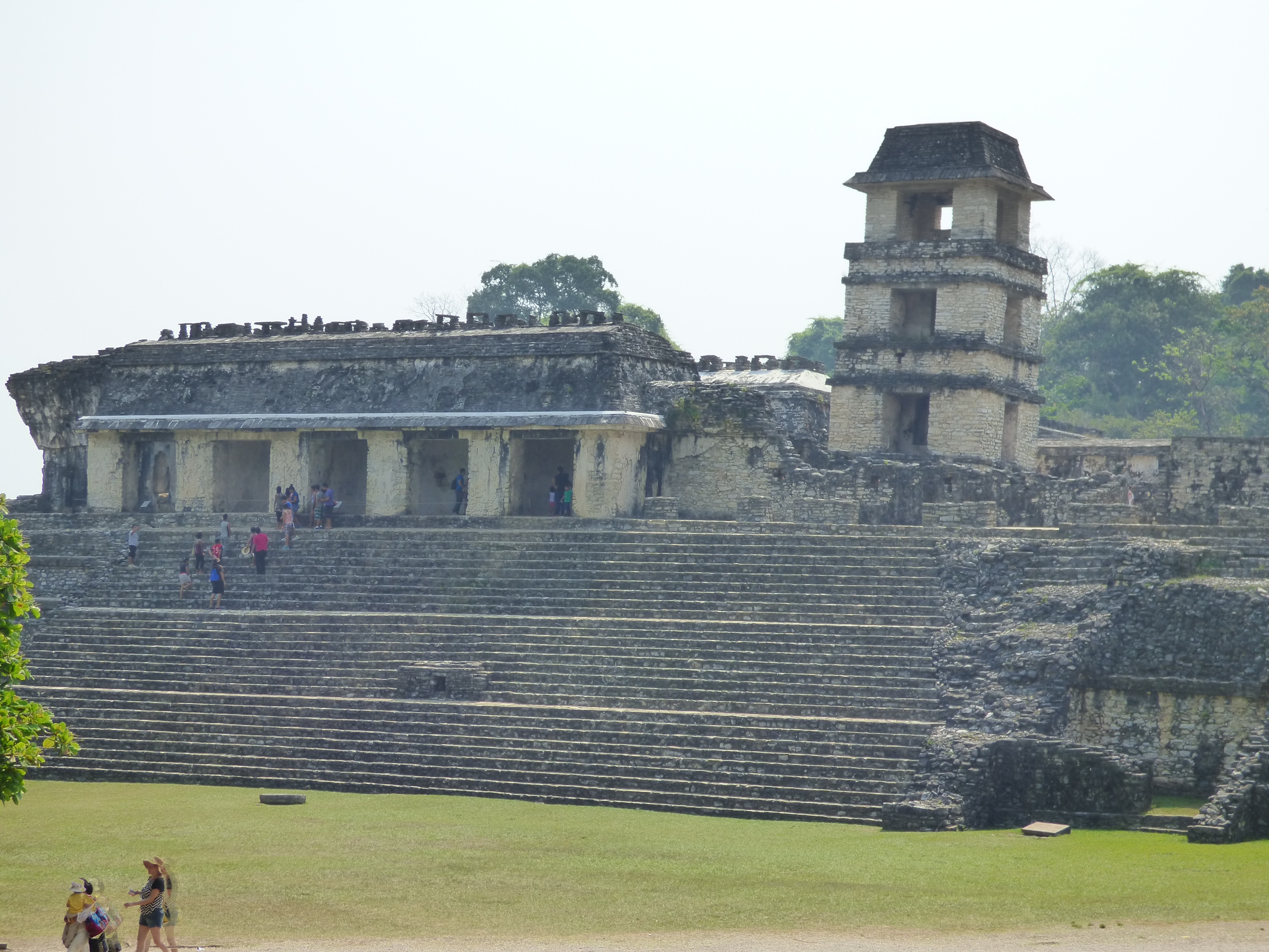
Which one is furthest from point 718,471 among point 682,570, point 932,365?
point 932,365

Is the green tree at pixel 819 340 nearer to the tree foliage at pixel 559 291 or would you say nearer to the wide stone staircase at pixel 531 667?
the tree foliage at pixel 559 291

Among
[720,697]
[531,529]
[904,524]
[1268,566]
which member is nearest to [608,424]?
[531,529]

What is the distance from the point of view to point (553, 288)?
5644 centimetres

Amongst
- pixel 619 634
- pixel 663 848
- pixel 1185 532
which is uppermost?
pixel 1185 532

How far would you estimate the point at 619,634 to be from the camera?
22.5 metres

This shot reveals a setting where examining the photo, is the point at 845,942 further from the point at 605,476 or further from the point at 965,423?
the point at 965,423

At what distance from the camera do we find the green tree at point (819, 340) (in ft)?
216

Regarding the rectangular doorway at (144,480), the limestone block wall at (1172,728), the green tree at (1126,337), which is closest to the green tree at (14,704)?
the limestone block wall at (1172,728)

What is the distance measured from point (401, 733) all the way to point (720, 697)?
335 centimetres

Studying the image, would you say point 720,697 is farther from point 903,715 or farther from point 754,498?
point 754,498

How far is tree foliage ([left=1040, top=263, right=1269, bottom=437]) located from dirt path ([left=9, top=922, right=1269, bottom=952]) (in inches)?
1439

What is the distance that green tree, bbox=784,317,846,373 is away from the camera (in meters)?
65.9

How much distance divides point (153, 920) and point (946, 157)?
901 inches

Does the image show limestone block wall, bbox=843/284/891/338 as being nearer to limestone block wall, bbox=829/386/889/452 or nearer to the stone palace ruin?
the stone palace ruin
